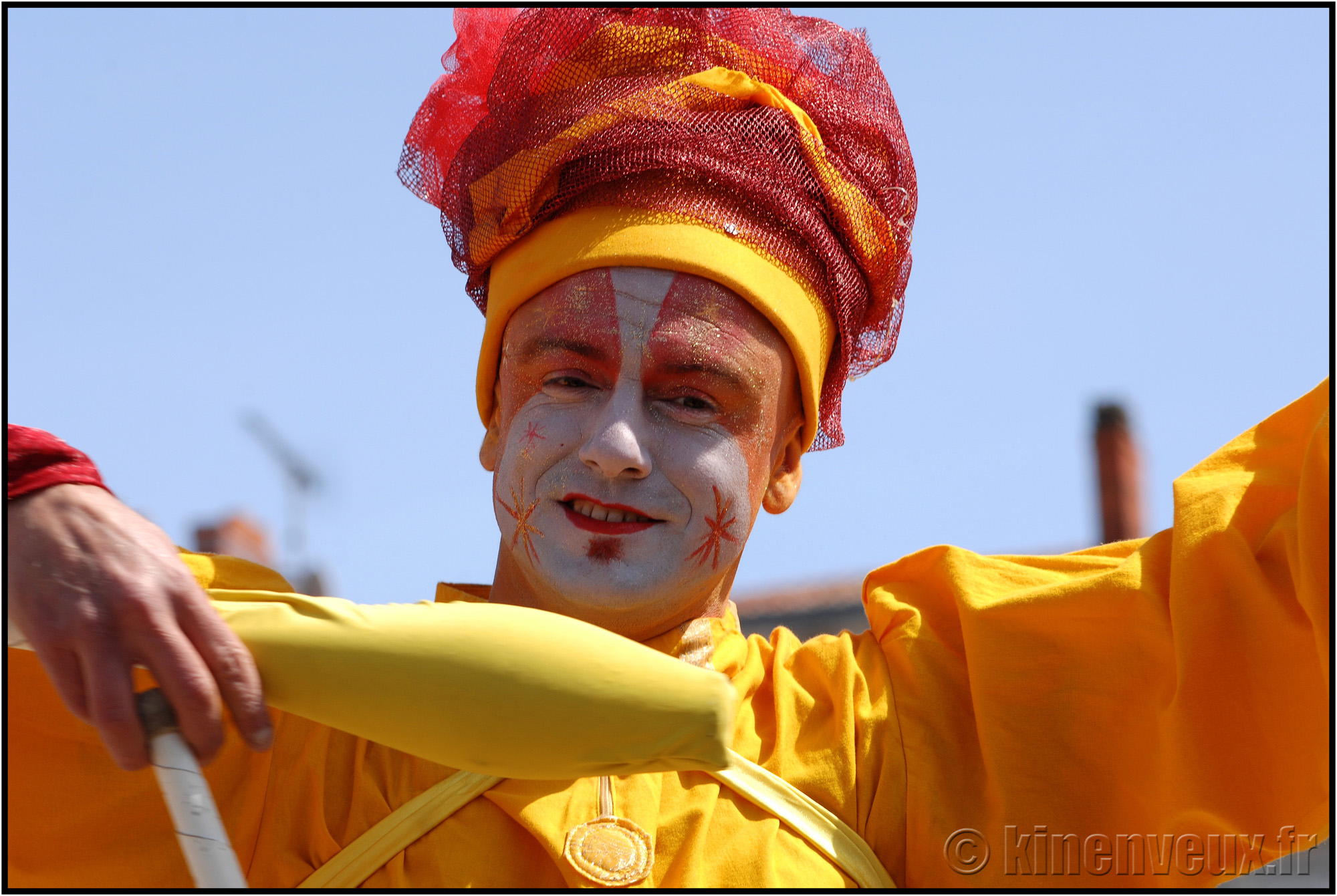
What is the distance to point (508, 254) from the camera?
3092 millimetres

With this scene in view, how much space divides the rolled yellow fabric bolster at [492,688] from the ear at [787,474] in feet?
4.42

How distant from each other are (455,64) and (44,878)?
178cm

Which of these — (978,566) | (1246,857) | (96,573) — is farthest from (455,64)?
(1246,857)

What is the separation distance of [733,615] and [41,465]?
145 cm

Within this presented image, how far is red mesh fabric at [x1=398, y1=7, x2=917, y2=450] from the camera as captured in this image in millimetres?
2984

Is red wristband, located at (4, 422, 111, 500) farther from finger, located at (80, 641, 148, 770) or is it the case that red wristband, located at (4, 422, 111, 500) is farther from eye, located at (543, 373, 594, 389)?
eye, located at (543, 373, 594, 389)

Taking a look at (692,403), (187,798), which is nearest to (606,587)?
(692,403)

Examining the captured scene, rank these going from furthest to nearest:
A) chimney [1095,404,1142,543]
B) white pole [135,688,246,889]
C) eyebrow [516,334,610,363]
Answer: chimney [1095,404,1142,543] < eyebrow [516,334,610,363] < white pole [135,688,246,889]

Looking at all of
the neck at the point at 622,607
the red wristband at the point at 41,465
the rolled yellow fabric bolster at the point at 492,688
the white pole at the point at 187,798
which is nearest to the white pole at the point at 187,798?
the white pole at the point at 187,798

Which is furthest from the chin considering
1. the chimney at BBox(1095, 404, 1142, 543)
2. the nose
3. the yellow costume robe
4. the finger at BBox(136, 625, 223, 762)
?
the chimney at BBox(1095, 404, 1142, 543)

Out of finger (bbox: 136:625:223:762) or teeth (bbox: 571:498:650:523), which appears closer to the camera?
finger (bbox: 136:625:223:762)

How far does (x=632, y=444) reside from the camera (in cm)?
273

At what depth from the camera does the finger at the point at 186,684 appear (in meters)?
1.79

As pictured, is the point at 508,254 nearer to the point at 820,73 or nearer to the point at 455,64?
the point at 455,64
